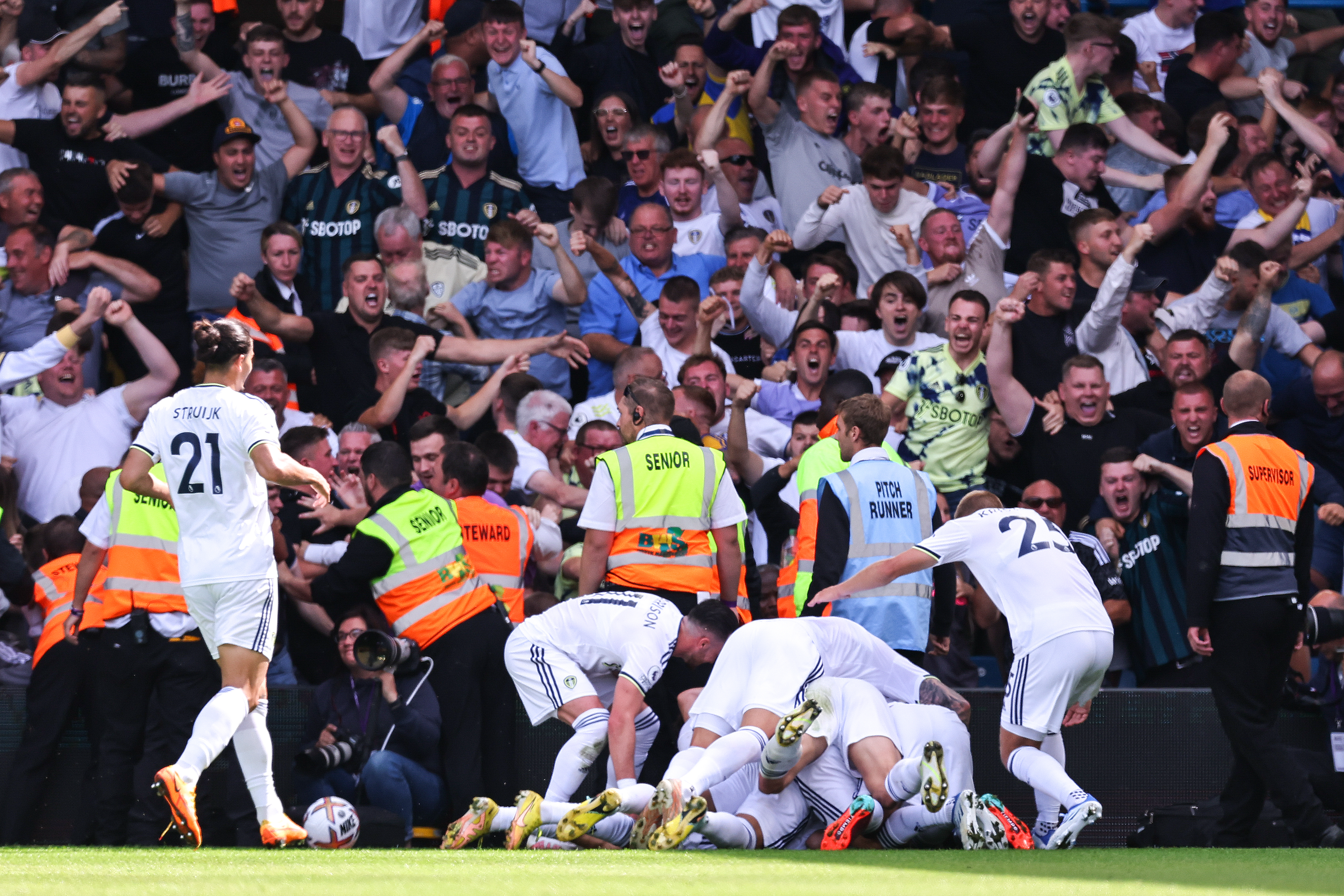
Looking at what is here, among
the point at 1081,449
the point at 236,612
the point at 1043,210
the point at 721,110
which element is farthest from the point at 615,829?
the point at 1043,210

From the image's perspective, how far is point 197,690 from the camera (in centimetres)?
788

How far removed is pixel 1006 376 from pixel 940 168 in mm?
2591

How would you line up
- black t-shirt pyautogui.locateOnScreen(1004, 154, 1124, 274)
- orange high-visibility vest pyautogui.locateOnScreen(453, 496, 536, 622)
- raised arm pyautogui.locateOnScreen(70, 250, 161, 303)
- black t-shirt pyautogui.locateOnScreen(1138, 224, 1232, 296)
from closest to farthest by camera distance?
1. orange high-visibility vest pyautogui.locateOnScreen(453, 496, 536, 622)
2. raised arm pyautogui.locateOnScreen(70, 250, 161, 303)
3. black t-shirt pyautogui.locateOnScreen(1138, 224, 1232, 296)
4. black t-shirt pyautogui.locateOnScreen(1004, 154, 1124, 274)

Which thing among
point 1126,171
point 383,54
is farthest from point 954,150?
point 383,54

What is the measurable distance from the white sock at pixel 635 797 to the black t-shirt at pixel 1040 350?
4.34 meters

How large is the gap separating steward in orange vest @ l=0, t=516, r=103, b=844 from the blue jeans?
140cm

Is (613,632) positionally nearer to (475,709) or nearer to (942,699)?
(475,709)

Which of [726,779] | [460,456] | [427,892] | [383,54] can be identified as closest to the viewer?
[427,892]

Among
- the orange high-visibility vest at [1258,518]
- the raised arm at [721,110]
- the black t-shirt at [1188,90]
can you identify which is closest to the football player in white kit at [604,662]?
the orange high-visibility vest at [1258,518]

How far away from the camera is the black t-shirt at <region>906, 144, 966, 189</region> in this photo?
38.2 feet

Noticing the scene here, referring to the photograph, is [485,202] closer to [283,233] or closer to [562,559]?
[283,233]

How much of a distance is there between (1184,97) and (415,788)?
839 cm

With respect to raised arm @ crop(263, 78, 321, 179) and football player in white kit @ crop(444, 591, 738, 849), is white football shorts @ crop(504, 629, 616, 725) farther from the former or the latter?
raised arm @ crop(263, 78, 321, 179)

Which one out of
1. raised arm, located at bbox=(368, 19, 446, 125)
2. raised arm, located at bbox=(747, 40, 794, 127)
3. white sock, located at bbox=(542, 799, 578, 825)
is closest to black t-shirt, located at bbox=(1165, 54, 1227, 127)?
raised arm, located at bbox=(747, 40, 794, 127)
